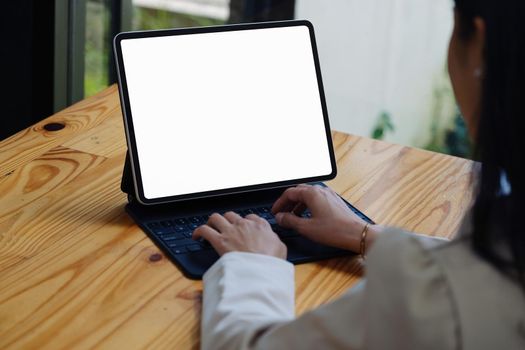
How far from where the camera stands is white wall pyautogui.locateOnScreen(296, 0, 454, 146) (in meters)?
2.86

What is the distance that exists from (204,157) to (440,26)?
5.55 ft

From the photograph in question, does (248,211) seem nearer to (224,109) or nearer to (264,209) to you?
(264,209)

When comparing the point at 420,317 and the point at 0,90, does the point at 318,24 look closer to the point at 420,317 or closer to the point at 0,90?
the point at 0,90

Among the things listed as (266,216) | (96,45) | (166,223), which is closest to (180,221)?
(166,223)

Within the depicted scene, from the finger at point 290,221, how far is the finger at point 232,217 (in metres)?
0.08

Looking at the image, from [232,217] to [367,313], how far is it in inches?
17.8

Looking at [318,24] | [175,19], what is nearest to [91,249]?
[175,19]

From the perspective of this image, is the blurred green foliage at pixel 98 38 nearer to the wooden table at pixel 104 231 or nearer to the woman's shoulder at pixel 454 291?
the wooden table at pixel 104 231

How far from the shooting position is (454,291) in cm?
77

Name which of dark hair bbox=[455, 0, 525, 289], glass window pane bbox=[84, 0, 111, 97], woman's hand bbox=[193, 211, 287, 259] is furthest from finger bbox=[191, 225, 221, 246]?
glass window pane bbox=[84, 0, 111, 97]

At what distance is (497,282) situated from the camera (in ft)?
2.57

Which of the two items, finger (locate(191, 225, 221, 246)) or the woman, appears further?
finger (locate(191, 225, 221, 246))

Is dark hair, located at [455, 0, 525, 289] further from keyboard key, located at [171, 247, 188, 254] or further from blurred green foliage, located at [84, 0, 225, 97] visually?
blurred green foliage, located at [84, 0, 225, 97]

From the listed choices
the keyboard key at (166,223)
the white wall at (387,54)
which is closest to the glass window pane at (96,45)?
the white wall at (387,54)
